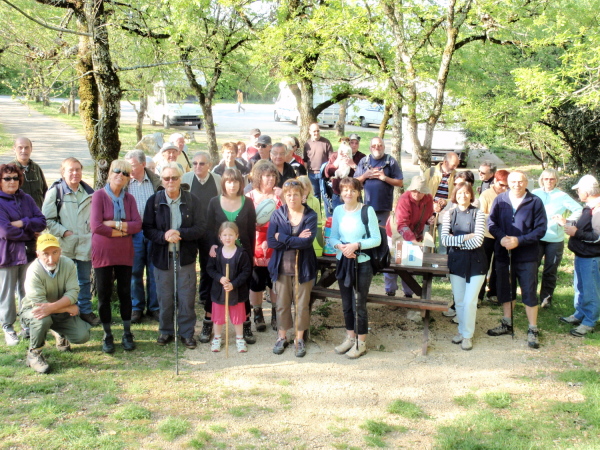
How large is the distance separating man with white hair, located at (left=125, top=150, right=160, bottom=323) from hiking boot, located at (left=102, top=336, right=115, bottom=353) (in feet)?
2.54

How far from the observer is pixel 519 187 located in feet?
19.5

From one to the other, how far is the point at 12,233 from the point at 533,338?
5352 mm

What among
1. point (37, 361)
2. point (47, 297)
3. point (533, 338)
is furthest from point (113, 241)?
point (533, 338)

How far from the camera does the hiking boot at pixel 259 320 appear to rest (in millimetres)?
6230

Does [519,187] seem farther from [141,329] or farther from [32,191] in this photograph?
[32,191]

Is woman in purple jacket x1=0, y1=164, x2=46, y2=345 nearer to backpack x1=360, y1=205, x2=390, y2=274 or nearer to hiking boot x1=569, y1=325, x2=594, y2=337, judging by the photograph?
backpack x1=360, y1=205, x2=390, y2=274

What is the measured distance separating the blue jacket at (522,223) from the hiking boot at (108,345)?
13.5ft

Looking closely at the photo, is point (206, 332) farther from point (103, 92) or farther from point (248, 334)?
point (103, 92)

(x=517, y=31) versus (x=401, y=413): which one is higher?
(x=517, y=31)

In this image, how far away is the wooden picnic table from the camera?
575 cm

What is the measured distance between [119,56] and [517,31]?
9.33m

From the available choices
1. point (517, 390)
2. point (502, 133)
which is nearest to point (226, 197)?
point (517, 390)

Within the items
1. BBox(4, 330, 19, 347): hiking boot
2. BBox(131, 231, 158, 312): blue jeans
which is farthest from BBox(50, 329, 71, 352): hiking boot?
BBox(131, 231, 158, 312): blue jeans

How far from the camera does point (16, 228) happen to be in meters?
5.35
